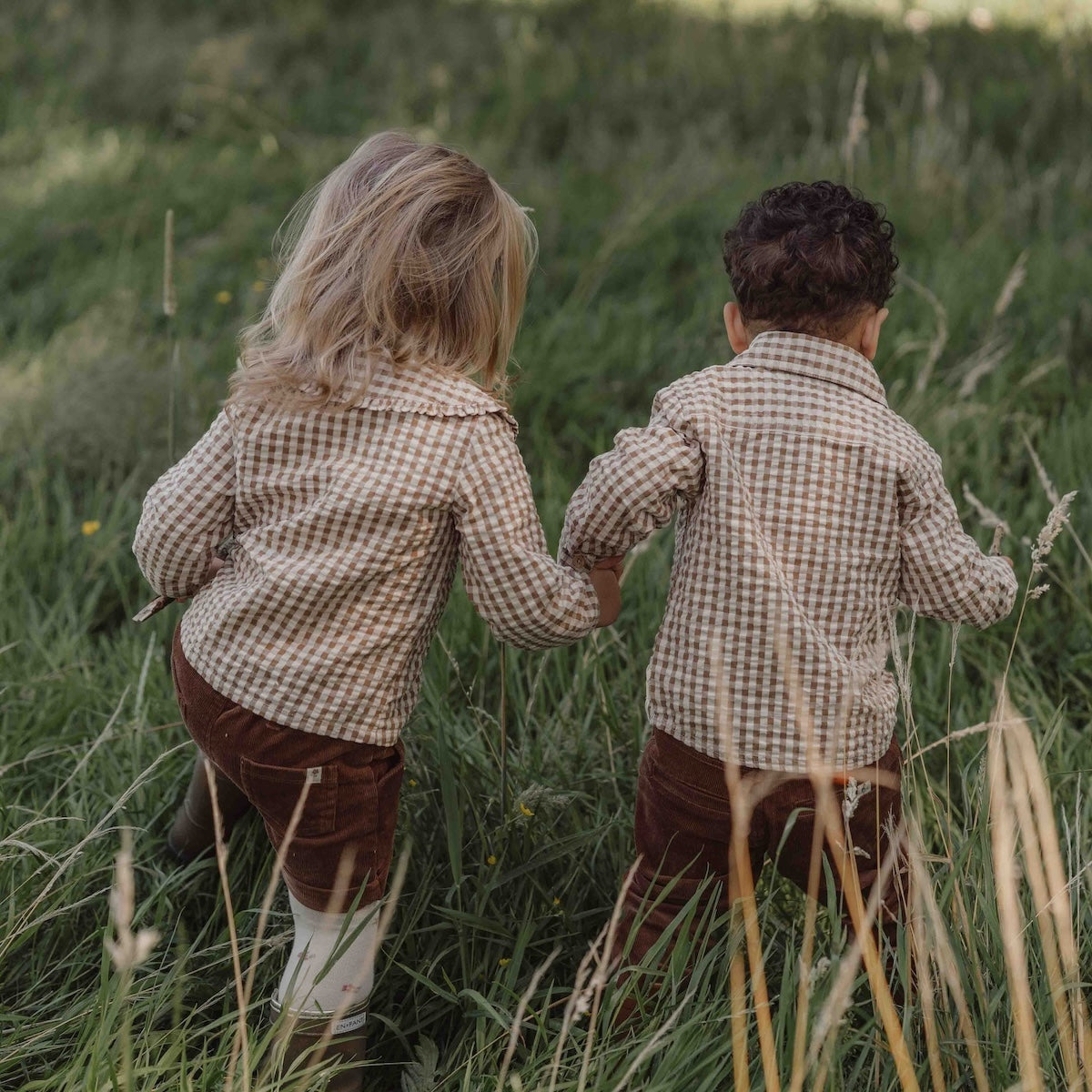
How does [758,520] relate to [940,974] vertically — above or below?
above

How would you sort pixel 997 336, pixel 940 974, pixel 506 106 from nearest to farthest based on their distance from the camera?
pixel 940 974
pixel 997 336
pixel 506 106

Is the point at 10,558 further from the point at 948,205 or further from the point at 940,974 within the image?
the point at 948,205

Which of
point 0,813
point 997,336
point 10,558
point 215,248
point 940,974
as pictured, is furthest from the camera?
point 215,248

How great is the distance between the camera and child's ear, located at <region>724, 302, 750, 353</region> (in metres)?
1.80

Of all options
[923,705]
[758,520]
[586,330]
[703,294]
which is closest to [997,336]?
[703,294]

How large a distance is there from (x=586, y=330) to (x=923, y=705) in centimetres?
185

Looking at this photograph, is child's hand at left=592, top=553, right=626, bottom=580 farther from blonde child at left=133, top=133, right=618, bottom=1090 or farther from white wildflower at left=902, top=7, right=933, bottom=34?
white wildflower at left=902, top=7, right=933, bottom=34

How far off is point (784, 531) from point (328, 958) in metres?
0.89

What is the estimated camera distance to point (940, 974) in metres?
1.59

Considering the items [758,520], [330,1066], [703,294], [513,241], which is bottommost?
[330,1066]

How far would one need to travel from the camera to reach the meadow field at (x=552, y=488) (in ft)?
5.38

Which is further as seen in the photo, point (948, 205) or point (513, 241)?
point (948, 205)

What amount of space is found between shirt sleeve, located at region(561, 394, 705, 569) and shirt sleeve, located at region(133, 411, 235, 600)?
1.70ft

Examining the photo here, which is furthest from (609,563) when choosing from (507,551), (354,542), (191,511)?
(191,511)
